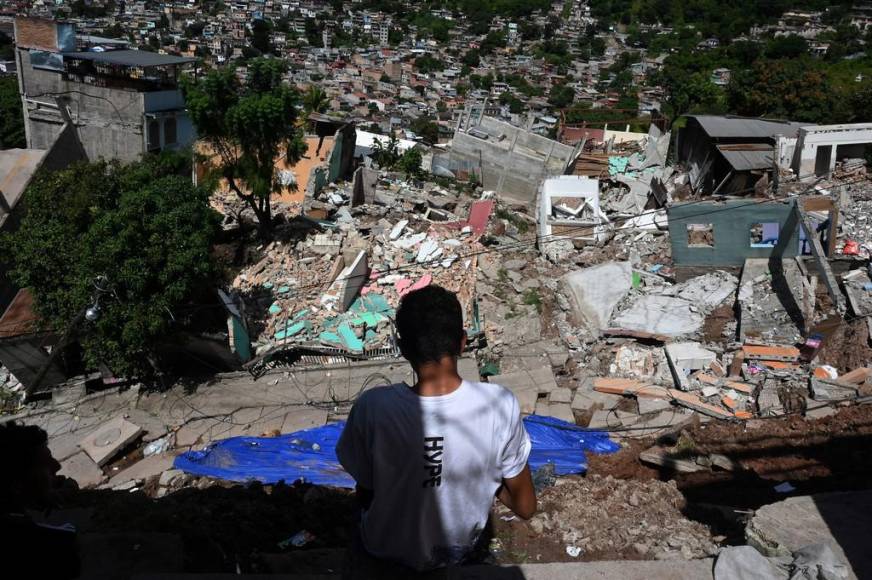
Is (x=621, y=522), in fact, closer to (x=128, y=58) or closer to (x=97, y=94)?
(x=97, y=94)

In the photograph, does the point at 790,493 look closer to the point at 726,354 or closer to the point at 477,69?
the point at 726,354

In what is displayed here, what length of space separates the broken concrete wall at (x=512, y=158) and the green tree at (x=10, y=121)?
2382cm

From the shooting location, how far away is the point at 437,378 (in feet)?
6.27

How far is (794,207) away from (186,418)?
1041cm

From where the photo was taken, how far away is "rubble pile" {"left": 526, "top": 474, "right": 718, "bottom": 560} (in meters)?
4.24

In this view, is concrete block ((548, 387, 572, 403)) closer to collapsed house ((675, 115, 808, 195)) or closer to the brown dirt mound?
the brown dirt mound

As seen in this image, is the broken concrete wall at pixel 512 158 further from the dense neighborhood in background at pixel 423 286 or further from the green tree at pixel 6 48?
the green tree at pixel 6 48

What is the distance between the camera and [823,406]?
8.58m

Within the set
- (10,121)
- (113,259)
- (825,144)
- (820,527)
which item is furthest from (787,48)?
(820,527)

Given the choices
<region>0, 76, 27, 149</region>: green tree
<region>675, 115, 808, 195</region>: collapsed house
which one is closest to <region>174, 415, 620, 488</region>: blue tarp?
<region>675, 115, 808, 195</region>: collapsed house

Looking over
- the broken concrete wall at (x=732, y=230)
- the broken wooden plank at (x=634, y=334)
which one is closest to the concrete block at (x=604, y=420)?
the broken wooden plank at (x=634, y=334)

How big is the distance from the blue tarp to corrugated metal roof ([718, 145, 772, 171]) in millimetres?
9291

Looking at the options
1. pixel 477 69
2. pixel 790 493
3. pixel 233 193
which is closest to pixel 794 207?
pixel 790 493

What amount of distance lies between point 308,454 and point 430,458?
22.1 ft
